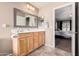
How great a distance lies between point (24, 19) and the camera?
1.88m

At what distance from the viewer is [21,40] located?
71.7 inches

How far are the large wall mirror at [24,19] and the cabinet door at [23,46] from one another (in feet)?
0.92

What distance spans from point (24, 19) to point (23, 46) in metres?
0.51

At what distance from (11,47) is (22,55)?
0.26m

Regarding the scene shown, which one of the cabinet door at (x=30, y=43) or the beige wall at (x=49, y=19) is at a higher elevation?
the beige wall at (x=49, y=19)

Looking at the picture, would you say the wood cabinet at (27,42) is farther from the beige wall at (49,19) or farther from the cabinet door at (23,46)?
the beige wall at (49,19)

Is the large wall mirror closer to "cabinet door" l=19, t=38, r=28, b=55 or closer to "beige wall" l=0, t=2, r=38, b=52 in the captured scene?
"beige wall" l=0, t=2, r=38, b=52

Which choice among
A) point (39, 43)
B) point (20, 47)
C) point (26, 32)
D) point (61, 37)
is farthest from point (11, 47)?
point (61, 37)

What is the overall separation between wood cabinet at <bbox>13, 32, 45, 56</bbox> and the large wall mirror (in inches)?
6.9

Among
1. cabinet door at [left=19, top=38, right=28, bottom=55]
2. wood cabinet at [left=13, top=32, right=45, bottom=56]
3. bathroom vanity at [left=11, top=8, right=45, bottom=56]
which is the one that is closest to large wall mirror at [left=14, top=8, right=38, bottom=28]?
bathroom vanity at [left=11, top=8, right=45, bottom=56]

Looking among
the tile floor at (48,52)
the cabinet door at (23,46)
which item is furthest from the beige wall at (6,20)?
the tile floor at (48,52)

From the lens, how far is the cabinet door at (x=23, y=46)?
182cm

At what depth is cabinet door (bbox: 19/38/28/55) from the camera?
1819 mm

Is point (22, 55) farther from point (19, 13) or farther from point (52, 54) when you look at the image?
point (19, 13)
